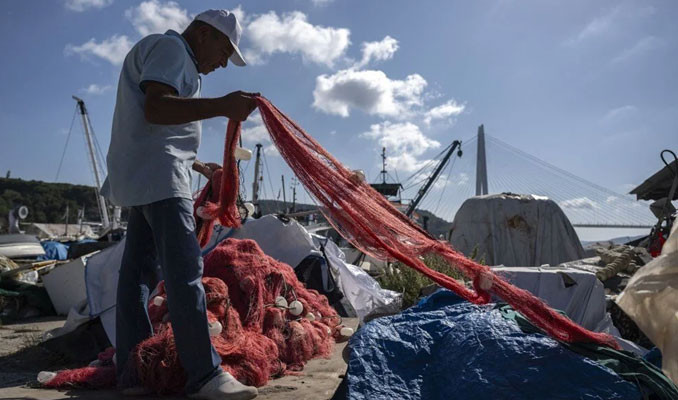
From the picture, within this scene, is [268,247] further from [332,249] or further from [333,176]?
[333,176]

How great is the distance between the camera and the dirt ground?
209cm

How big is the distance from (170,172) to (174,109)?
290mm

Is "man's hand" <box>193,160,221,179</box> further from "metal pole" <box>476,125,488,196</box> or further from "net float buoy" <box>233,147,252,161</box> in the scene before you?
"metal pole" <box>476,125,488,196</box>

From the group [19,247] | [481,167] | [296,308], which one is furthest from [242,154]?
[481,167]

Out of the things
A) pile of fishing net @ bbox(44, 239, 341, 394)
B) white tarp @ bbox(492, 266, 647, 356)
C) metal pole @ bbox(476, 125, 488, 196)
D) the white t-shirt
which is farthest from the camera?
metal pole @ bbox(476, 125, 488, 196)

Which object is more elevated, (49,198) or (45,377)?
(49,198)

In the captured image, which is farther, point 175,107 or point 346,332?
point 346,332

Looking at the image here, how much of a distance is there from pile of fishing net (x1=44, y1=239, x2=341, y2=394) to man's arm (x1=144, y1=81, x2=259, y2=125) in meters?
1.08

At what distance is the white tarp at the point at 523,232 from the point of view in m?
11.9

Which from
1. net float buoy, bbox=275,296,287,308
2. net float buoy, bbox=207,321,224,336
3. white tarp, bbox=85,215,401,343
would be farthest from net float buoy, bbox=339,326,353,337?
net float buoy, bbox=207,321,224,336

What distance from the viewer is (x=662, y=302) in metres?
1.59

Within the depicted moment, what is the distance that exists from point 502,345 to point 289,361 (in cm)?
133

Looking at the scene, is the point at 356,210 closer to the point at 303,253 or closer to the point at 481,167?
the point at 303,253

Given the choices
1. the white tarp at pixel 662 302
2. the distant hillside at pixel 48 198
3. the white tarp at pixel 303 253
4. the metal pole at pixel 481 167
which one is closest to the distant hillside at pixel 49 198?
the distant hillside at pixel 48 198
